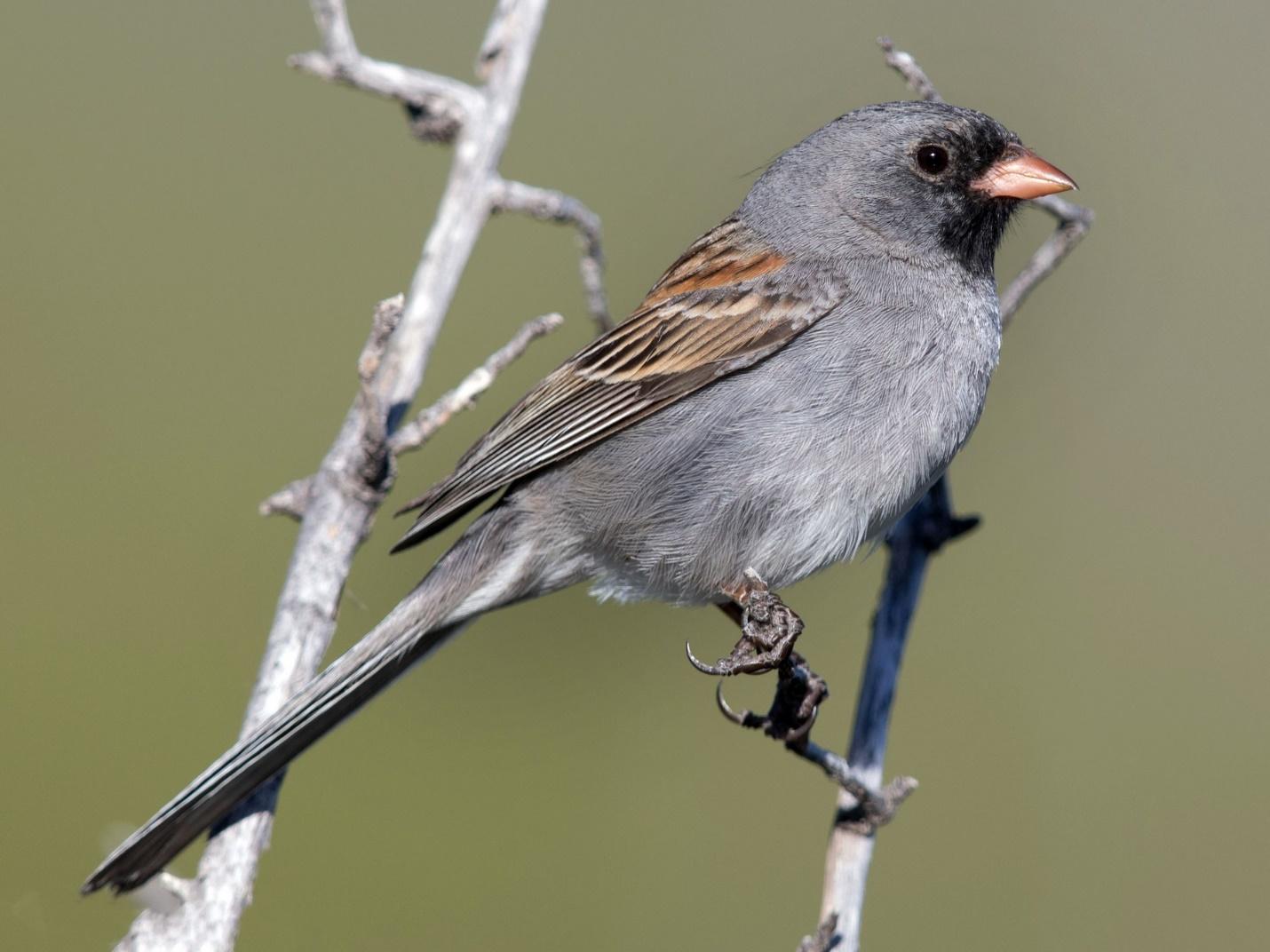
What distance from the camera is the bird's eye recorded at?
10.2 feet

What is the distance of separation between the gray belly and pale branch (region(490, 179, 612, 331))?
58 cm

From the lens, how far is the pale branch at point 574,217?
119 inches

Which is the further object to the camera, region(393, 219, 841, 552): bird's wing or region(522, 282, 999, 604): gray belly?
region(393, 219, 841, 552): bird's wing

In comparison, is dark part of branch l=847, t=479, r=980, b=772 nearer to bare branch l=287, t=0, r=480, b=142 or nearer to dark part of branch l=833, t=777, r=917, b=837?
dark part of branch l=833, t=777, r=917, b=837

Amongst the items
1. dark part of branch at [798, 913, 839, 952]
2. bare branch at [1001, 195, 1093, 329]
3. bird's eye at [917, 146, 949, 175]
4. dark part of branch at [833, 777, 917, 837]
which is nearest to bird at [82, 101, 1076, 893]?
bird's eye at [917, 146, 949, 175]

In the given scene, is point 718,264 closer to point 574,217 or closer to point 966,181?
point 574,217

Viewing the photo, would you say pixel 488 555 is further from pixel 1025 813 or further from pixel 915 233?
pixel 1025 813

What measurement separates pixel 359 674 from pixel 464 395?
2.02 ft

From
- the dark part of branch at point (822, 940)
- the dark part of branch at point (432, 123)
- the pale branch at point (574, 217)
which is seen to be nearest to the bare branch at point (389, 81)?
the dark part of branch at point (432, 123)

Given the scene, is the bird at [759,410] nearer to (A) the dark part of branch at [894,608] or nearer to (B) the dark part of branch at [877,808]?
(A) the dark part of branch at [894,608]

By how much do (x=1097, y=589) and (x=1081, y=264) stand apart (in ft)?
3.77

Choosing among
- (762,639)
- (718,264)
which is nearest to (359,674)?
(762,639)

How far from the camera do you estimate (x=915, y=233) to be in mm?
3082

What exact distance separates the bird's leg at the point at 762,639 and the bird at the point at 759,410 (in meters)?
0.15
